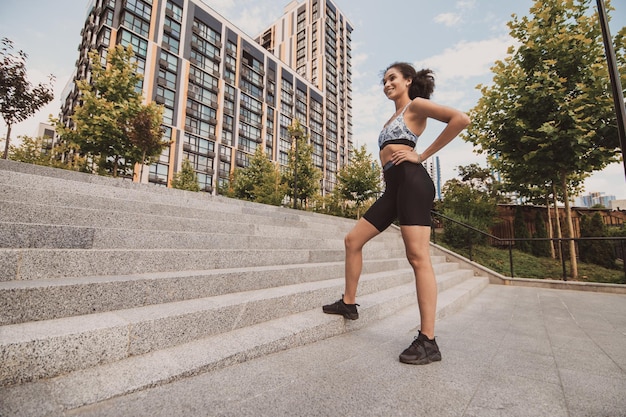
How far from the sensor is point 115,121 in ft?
39.9

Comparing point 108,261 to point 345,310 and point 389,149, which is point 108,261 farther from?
point 389,149

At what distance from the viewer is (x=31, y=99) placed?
10391 millimetres

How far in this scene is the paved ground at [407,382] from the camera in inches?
46.3

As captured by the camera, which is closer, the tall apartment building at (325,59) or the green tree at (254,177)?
the green tree at (254,177)

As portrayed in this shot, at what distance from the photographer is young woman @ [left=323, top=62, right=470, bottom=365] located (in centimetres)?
180

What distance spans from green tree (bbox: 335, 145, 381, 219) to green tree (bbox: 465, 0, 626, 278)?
37.4 feet

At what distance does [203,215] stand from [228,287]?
2.24 m

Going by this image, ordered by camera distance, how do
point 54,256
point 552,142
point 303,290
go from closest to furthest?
Result: point 54,256 < point 303,290 < point 552,142

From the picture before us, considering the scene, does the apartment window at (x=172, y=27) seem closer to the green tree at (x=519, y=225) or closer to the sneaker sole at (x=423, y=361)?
the green tree at (x=519, y=225)

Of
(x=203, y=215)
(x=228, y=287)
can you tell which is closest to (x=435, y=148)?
(x=228, y=287)

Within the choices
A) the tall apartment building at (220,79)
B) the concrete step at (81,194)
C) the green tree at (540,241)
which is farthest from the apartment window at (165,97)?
the green tree at (540,241)

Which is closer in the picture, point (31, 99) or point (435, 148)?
point (435, 148)

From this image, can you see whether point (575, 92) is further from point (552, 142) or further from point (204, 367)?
point (204, 367)

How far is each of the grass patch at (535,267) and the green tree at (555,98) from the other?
1.74 feet
